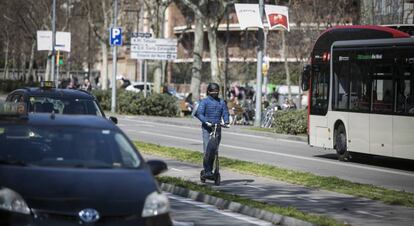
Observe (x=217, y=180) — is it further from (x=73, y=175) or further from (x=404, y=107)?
(x=73, y=175)

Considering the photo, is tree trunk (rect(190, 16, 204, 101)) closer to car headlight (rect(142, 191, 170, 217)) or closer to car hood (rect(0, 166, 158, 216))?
car hood (rect(0, 166, 158, 216))

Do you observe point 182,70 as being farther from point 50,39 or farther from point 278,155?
point 278,155

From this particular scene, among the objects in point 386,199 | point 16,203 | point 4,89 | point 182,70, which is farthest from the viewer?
point 182,70

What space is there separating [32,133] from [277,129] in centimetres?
2461

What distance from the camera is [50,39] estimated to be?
55.0m

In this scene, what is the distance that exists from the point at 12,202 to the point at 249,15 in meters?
27.6

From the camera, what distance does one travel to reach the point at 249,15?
3428cm

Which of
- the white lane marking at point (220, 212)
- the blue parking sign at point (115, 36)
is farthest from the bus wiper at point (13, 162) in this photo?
the blue parking sign at point (115, 36)

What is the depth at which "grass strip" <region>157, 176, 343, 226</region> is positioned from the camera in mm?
11043

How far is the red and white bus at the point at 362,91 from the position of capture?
19828 mm

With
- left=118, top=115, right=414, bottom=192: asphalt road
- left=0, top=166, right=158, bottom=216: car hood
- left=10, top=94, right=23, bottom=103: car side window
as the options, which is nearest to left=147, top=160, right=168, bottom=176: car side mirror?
left=0, top=166, right=158, bottom=216: car hood

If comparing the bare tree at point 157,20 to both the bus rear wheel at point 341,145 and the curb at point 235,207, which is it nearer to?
the bus rear wheel at point 341,145

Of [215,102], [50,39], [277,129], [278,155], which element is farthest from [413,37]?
[50,39]

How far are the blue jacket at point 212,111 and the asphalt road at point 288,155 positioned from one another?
12.3 feet
